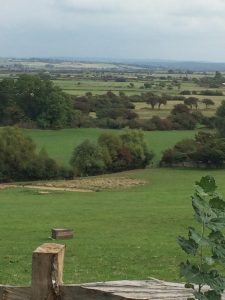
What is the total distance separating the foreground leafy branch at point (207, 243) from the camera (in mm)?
3162

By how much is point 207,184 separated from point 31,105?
3659 inches

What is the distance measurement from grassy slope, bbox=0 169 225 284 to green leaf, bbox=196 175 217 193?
10367 millimetres

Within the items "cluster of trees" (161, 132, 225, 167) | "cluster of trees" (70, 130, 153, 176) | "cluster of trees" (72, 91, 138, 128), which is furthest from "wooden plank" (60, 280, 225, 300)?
"cluster of trees" (72, 91, 138, 128)

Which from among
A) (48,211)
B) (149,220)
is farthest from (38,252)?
(48,211)

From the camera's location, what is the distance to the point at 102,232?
22984 mm

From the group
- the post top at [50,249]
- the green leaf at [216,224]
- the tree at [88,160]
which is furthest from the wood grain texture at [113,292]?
the tree at [88,160]

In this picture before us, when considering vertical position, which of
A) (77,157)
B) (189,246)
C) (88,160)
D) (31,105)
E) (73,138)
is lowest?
(73,138)

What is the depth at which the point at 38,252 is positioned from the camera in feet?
11.1

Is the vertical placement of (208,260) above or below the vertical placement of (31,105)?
above

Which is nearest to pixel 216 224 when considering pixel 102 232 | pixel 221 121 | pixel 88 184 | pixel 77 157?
pixel 102 232

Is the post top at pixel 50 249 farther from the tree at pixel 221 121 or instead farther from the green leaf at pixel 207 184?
the tree at pixel 221 121

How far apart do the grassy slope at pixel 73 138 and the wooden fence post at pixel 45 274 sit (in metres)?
68.7

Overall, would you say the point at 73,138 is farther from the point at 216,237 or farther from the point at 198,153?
the point at 216,237

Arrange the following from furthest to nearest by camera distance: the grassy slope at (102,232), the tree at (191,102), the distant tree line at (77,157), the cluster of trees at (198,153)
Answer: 1. the tree at (191,102)
2. the cluster of trees at (198,153)
3. the distant tree line at (77,157)
4. the grassy slope at (102,232)
